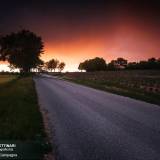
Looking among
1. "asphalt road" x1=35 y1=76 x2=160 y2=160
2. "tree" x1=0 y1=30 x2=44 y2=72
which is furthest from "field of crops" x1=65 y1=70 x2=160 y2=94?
"tree" x1=0 y1=30 x2=44 y2=72

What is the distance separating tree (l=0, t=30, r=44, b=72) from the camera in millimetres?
106688

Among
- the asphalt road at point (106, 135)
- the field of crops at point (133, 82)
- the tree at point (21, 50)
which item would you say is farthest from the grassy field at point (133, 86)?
the tree at point (21, 50)

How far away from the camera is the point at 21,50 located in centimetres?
10775

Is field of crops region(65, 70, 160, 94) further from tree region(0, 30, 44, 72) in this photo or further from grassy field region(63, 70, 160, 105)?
tree region(0, 30, 44, 72)

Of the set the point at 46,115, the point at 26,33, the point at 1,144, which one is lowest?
the point at 46,115

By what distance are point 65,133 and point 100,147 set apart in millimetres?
2286

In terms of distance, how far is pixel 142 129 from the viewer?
1138cm

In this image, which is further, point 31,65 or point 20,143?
point 31,65

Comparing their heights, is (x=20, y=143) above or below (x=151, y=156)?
above

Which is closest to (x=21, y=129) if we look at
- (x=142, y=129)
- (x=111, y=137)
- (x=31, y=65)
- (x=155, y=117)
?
(x=111, y=137)

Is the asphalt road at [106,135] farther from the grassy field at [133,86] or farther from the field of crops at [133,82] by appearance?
the field of crops at [133,82]

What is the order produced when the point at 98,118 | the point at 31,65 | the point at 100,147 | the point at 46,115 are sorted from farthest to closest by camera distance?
the point at 31,65 < the point at 46,115 < the point at 98,118 < the point at 100,147

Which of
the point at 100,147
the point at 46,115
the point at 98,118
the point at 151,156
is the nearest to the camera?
the point at 151,156

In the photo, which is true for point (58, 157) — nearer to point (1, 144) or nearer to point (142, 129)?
point (1, 144)
